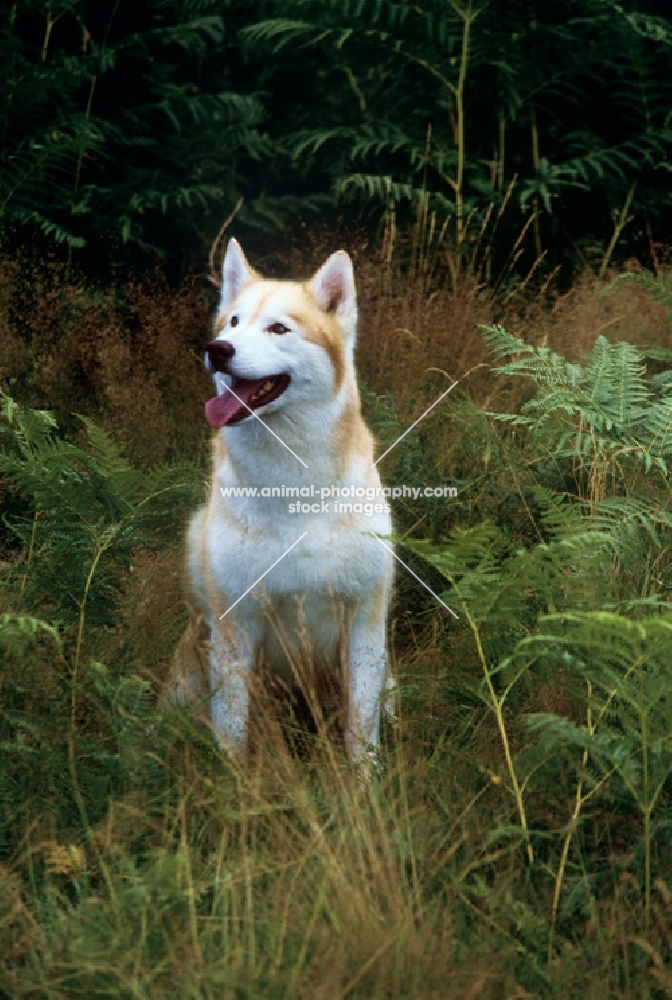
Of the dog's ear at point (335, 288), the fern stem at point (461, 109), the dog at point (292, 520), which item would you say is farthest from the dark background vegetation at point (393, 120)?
the dog at point (292, 520)

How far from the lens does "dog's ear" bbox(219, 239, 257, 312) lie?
3.45 meters

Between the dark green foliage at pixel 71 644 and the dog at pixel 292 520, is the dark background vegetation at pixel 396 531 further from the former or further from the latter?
the dog at pixel 292 520

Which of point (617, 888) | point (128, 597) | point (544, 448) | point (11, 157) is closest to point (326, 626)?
point (128, 597)

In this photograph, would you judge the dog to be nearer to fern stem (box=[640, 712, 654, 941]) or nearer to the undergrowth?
the undergrowth

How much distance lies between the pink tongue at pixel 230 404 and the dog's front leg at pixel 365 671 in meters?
0.69

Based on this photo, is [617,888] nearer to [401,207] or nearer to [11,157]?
[11,157]

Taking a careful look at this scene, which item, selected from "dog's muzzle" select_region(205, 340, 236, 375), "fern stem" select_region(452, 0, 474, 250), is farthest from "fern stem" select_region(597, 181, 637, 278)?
"dog's muzzle" select_region(205, 340, 236, 375)

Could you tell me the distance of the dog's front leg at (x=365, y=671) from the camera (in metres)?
3.28

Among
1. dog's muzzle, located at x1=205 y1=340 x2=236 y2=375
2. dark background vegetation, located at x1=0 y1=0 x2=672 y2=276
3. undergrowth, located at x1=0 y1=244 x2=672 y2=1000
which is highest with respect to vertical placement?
dark background vegetation, located at x1=0 y1=0 x2=672 y2=276

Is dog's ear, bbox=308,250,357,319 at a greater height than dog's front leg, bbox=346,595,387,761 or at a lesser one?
greater

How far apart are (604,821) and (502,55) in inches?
227

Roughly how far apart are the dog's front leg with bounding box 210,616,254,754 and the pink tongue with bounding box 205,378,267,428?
610 mm

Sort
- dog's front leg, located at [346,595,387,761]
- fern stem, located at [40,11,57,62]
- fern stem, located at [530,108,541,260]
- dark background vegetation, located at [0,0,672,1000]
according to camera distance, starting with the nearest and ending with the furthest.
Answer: dark background vegetation, located at [0,0,672,1000] → dog's front leg, located at [346,595,387,761] → fern stem, located at [40,11,57,62] → fern stem, located at [530,108,541,260]

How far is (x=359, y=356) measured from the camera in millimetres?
5582
